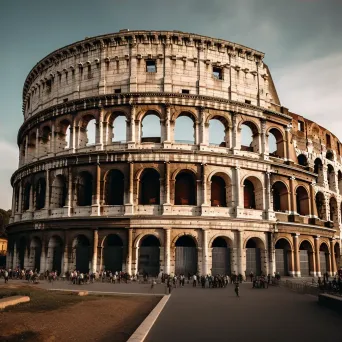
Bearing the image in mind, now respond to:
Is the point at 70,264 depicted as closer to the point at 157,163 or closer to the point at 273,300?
the point at 157,163

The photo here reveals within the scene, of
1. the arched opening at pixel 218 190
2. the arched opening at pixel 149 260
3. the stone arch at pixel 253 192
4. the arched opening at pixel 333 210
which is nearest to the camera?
the arched opening at pixel 149 260

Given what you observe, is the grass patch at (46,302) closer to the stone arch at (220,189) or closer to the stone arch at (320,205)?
the stone arch at (220,189)

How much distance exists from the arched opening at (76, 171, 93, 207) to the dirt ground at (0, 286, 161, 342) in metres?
11.4

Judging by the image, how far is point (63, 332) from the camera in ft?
30.9

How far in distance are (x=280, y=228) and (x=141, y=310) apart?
53.5ft

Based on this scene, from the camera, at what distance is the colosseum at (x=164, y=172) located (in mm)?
24250

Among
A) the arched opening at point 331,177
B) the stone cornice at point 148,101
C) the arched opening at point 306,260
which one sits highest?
the stone cornice at point 148,101

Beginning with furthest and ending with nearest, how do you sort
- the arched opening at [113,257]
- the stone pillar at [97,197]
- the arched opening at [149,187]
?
the arched opening at [149,187] → the stone pillar at [97,197] → the arched opening at [113,257]

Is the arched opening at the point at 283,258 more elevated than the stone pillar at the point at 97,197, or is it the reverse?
the stone pillar at the point at 97,197

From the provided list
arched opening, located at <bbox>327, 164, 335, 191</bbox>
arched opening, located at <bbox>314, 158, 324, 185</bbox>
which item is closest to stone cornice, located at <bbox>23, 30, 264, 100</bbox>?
arched opening, located at <bbox>314, 158, 324, 185</bbox>

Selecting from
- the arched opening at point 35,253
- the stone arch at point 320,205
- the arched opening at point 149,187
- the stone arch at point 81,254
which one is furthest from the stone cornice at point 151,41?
the arched opening at point 35,253

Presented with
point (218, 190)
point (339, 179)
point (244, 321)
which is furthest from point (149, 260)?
point (339, 179)

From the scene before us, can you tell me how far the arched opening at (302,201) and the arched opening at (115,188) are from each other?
1463 cm

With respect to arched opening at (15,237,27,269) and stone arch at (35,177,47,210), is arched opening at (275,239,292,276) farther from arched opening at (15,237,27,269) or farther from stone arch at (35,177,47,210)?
arched opening at (15,237,27,269)
